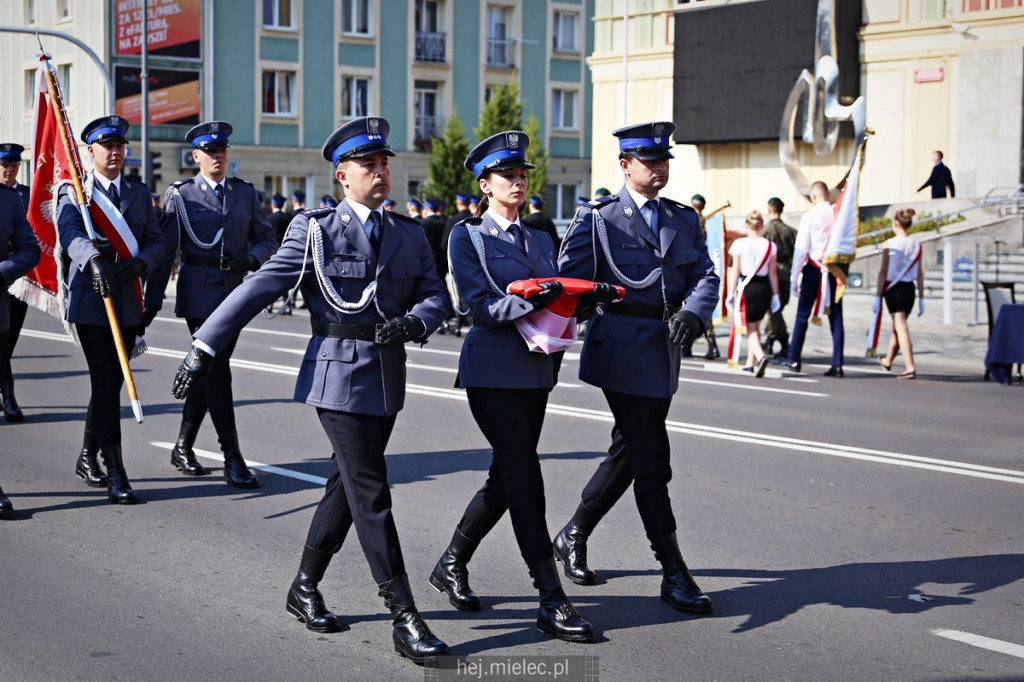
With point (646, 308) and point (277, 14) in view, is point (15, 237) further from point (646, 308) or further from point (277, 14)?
point (277, 14)

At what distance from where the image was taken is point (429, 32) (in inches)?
2140

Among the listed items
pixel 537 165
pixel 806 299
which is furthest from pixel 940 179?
pixel 537 165

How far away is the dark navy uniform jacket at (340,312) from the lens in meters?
5.41

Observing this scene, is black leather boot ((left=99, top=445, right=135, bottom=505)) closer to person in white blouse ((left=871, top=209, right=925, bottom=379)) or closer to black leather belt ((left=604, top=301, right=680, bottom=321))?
black leather belt ((left=604, top=301, right=680, bottom=321))

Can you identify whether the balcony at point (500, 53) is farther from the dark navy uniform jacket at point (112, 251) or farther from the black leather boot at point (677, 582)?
the black leather boot at point (677, 582)

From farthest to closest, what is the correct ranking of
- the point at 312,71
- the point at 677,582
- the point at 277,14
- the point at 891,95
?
the point at 312,71
the point at 277,14
the point at 891,95
the point at 677,582

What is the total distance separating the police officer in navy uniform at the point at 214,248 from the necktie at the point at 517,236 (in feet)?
10.6

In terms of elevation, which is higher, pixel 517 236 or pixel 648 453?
pixel 517 236

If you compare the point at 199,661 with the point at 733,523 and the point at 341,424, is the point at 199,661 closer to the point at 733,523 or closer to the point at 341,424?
the point at 341,424

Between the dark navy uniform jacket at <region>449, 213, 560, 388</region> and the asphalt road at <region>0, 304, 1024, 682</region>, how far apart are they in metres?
1.02

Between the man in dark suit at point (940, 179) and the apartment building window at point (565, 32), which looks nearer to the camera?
the man in dark suit at point (940, 179)

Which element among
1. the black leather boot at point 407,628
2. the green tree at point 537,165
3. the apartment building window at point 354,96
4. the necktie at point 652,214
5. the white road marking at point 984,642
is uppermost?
the apartment building window at point 354,96

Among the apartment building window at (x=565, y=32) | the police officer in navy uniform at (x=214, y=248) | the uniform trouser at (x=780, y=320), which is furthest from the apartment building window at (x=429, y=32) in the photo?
the police officer in navy uniform at (x=214, y=248)

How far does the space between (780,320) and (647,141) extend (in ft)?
36.5
